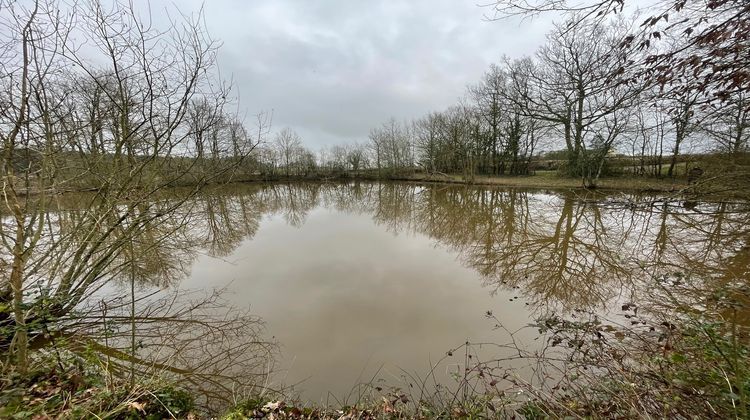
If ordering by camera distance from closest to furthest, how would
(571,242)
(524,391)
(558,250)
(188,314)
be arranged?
1. (524,391)
2. (188,314)
3. (558,250)
4. (571,242)

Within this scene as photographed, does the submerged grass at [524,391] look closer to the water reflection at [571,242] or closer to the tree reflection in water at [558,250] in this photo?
the tree reflection in water at [558,250]

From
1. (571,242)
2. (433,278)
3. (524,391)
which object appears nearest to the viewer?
(524,391)

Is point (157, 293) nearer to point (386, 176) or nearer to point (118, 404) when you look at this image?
point (118, 404)

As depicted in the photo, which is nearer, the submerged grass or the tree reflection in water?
the submerged grass

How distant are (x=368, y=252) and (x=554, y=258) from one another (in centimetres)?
420

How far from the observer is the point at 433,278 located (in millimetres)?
5082

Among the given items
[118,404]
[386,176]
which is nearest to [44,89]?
[118,404]

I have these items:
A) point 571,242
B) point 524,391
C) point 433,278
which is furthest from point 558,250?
point 524,391

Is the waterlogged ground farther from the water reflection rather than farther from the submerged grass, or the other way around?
the submerged grass

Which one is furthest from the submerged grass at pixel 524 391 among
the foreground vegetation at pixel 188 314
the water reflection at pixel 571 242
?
the water reflection at pixel 571 242

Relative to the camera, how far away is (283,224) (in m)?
10.5

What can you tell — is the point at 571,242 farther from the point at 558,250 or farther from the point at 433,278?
the point at 433,278

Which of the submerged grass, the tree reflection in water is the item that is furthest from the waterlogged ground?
the submerged grass

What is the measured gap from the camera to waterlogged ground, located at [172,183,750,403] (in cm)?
306
